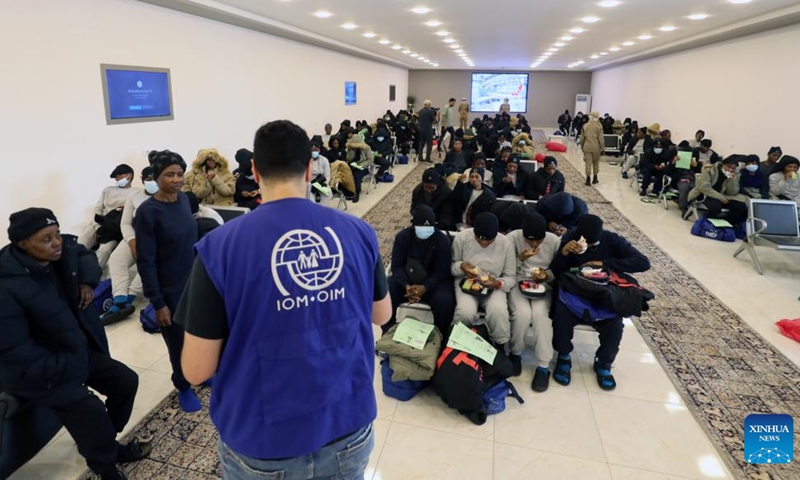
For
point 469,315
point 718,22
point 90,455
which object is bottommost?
point 90,455

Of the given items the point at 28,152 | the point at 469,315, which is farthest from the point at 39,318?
the point at 28,152

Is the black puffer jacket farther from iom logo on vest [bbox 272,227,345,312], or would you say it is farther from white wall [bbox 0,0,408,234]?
white wall [bbox 0,0,408,234]

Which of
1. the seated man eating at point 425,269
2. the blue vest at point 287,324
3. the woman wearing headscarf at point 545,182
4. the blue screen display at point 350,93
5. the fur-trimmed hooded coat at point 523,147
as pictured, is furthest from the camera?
the blue screen display at point 350,93

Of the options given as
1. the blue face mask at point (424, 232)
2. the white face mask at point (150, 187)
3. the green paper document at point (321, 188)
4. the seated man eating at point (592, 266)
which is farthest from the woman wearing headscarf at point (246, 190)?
the seated man eating at point (592, 266)

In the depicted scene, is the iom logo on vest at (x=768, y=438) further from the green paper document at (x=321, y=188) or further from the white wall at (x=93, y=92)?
the white wall at (x=93, y=92)

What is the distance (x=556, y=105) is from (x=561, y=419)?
90.3ft

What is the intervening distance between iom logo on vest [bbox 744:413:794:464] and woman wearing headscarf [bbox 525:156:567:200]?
171 inches

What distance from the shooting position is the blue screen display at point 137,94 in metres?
5.93

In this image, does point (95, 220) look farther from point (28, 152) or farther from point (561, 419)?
point (561, 419)

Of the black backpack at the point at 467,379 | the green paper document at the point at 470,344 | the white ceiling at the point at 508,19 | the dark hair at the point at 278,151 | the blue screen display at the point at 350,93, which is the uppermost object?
the white ceiling at the point at 508,19

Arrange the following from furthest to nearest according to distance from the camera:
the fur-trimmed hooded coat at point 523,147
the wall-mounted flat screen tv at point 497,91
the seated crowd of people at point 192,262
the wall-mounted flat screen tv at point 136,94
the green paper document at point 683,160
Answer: the wall-mounted flat screen tv at point 497,91 → the green paper document at point 683,160 → the fur-trimmed hooded coat at point 523,147 → the wall-mounted flat screen tv at point 136,94 → the seated crowd of people at point 192,262

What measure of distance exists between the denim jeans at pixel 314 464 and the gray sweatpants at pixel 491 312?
2403mm

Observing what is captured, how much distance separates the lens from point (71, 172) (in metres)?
5.40

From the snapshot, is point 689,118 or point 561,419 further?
point 689,118
